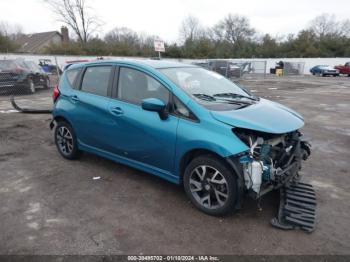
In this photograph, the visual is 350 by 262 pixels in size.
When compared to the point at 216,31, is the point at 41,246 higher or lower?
lower

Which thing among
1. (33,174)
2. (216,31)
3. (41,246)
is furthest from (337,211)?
(216,31)

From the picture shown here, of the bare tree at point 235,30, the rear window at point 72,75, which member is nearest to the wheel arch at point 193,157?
the rear window at point 72,75

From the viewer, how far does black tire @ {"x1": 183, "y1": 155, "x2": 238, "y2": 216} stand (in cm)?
328

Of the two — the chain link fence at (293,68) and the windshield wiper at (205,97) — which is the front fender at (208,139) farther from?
the chain link fence at (293,68)

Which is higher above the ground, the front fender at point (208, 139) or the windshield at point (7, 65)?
the windshield at point (7, 65)

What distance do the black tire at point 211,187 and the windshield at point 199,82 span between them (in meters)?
0.91

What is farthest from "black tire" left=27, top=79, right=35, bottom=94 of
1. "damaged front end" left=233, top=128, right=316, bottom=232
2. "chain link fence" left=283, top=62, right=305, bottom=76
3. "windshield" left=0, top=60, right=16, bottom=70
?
"chain link fence" left=283, top=62, right=305, bottom=76

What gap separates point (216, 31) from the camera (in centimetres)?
7119

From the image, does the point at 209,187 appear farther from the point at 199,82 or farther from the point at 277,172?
the point at 199,82

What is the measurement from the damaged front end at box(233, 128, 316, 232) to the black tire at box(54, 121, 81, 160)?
9.55ft

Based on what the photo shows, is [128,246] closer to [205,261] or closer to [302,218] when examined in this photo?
[205,261]

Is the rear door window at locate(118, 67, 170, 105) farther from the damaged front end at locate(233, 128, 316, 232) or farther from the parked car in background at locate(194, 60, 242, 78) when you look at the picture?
the parked car in background at locate(194, 60, 242, 78)

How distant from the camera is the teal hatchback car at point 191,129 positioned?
10.7ft

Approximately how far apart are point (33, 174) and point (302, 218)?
3812 mm
